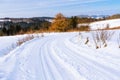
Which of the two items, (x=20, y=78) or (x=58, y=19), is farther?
(x=58, y=19)

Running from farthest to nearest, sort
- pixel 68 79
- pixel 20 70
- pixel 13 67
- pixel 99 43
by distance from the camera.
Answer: pixel 99 43, pixel 13 67, pixel 20 70, pixel 68 79

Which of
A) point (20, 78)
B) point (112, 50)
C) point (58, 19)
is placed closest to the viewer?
point (20, 78)

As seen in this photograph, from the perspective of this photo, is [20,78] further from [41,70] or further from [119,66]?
[119,66]

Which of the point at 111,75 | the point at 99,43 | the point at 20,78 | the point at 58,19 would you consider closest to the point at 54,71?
the point at 20,78

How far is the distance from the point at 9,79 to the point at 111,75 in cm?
316

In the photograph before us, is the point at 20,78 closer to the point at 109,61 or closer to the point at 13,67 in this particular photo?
the point at 13,67

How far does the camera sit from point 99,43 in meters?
15.2

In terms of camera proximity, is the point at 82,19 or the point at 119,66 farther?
the point at 82,19

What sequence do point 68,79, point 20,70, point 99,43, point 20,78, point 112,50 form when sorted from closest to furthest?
point 68,79 → point 20,78 → point 20,70 → point 112,50 → point 99,43

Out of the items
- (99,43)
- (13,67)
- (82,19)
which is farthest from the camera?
(82,19)

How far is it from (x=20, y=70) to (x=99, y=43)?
24.2ft

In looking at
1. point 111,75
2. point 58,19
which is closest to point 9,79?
point 111,75

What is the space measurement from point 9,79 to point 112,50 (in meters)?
6.36

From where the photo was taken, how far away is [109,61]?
32.2 feet
